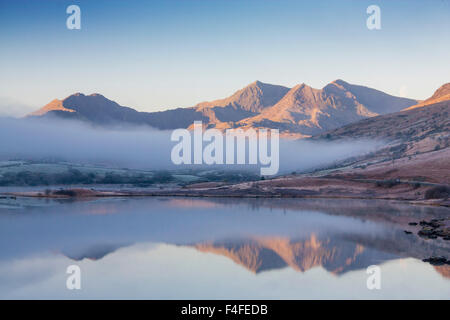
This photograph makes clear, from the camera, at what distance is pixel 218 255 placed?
25234mm

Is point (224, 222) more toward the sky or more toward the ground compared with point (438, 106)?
more toward the ground

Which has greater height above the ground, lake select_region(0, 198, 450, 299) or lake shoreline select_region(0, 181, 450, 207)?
lake shoreline select_region(0, 181, 450, 207)

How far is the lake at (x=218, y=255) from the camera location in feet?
60.2

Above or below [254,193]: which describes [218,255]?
below

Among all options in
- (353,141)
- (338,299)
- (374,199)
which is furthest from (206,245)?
(353,141)

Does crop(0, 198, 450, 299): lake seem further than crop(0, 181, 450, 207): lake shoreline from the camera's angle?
No

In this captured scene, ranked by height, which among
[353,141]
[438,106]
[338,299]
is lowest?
[338,299]

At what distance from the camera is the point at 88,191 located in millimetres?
69938

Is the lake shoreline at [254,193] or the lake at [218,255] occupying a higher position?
the lake shoreline at [254,193]

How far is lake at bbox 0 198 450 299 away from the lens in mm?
18344

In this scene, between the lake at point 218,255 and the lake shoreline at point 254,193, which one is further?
the lake shoreline at point 254,193
